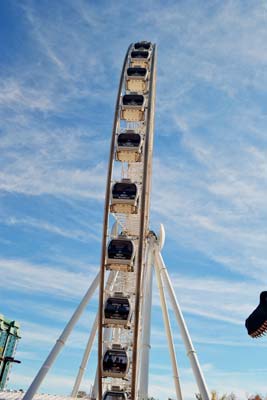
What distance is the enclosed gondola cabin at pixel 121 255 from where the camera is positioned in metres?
23.2

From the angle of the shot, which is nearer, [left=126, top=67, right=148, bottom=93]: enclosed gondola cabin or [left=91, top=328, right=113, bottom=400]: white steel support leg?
[left=91, top=328, right=113, bottom=400]: white steel support leg

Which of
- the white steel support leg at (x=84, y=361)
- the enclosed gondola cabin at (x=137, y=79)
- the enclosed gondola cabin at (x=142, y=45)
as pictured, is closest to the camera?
the white steel support leg at (x=84, y=361)

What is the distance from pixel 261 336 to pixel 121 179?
47.4 feet

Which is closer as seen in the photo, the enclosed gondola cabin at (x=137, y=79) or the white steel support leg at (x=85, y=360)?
the white steel support leg at (x=85, y=360)

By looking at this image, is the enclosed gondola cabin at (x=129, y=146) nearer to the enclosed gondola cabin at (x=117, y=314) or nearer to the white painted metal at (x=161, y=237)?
the white painted metal at (x=161, y=237)

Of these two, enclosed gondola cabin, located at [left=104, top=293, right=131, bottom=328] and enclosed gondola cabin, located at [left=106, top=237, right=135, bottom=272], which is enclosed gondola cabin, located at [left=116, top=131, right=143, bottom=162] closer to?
enclosed gondola cabin, located at [left=106, top=237, right=135, bottom=272]

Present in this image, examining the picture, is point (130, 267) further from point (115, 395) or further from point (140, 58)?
point (140, 58)

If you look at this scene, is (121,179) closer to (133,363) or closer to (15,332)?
(133,363)

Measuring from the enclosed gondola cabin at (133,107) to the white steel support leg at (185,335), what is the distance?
425 inches

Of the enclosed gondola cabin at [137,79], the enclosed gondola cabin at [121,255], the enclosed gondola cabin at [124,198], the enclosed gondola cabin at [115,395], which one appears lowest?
the enclosed gondola cabin at [115,395]

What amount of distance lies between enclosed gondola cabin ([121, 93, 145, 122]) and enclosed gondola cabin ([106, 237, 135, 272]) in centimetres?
941

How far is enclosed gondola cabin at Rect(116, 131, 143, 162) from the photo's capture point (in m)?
25.9

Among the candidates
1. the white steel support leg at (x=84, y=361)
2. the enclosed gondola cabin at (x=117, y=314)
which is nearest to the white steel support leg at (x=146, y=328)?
the white steel support leg at (x=84, y=361)

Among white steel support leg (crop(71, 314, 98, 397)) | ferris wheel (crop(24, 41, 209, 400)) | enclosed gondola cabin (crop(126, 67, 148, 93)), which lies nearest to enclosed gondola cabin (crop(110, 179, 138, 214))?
ferris wheel (crop(24, 41, 209, 400))
